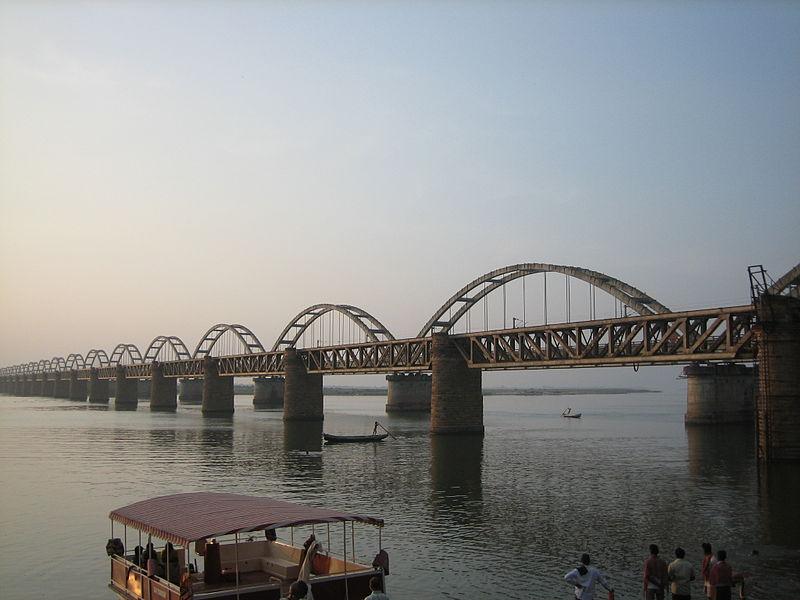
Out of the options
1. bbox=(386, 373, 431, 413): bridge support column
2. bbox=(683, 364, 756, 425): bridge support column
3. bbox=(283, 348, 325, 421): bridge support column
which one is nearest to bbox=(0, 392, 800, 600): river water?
bbox=(683, 364, 756, 425): bridge support column

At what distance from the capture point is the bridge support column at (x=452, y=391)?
83.2 m

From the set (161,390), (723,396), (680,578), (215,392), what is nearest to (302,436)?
(723,396)

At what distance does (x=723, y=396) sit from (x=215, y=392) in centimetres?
9377

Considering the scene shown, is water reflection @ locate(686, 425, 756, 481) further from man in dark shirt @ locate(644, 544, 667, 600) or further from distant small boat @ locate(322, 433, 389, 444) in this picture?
man in dark shirt @ locate(644, 544, 667, 600)

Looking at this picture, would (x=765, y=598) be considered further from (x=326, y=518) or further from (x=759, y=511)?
(x=759, y=511)

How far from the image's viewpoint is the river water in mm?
27250

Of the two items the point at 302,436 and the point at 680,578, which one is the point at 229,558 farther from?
the point at 302,436

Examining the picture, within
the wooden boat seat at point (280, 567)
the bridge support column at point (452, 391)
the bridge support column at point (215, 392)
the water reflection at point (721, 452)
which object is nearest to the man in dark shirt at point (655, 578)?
the wooden boat seat at point (280, 567)

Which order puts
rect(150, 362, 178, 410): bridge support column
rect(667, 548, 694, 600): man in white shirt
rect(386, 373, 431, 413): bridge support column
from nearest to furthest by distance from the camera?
rect(667, 548, 694, 600): man in white shirt → rect(386, 373, 431, 413): bridge support column → rect(150, 362, 178, 410): bridge support column

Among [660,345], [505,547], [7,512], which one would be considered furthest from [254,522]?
[660,345]

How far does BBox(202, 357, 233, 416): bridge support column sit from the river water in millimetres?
66677

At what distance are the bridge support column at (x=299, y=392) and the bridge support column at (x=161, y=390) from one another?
241ft

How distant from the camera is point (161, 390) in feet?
610

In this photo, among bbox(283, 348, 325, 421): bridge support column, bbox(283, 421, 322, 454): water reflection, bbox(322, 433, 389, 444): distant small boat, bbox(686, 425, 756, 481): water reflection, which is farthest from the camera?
bbox(283, 348, 325, 421): bridge support column
